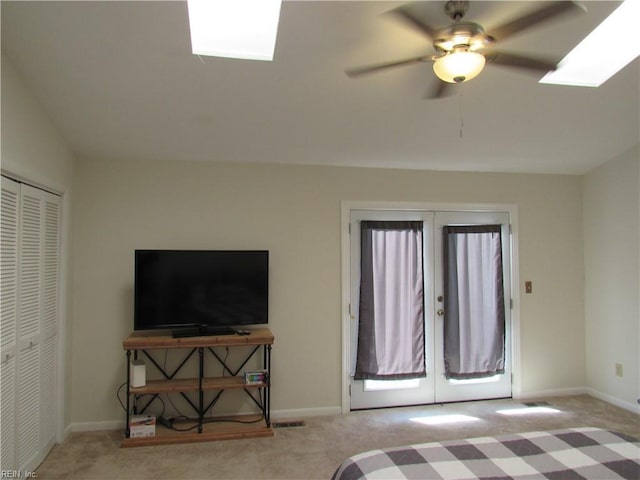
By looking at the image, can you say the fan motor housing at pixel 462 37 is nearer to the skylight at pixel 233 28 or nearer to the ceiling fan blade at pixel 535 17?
the ceiling fan blade at pixel 535 17

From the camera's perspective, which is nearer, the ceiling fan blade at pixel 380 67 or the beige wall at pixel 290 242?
the ceiling fan blade at pixel 380 67

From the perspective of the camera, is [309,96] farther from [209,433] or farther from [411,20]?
[209,433]

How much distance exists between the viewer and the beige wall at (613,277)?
3922 mm

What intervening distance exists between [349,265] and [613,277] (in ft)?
8.70

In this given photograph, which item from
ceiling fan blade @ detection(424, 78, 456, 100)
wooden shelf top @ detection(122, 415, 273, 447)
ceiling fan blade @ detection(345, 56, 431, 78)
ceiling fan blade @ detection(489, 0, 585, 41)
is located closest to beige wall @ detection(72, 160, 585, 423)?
wooden shelf top @ detection(122, 415, 273, 447)

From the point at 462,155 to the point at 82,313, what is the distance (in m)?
3.63

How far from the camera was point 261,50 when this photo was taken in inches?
100

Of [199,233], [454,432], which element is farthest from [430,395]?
[199,233]

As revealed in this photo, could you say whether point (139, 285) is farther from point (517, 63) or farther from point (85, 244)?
point (517, 63)

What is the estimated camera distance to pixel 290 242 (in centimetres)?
389

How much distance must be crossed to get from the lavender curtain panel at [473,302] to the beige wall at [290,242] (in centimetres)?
31

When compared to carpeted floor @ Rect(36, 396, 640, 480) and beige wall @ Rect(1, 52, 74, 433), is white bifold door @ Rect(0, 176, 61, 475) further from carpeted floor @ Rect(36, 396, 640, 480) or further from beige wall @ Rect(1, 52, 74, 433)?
carpeted floor @ Rect(36, 396, 640, 480)

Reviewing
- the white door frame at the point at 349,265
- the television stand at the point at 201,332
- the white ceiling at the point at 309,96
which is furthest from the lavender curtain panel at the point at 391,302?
the television stand at the point at 201,332

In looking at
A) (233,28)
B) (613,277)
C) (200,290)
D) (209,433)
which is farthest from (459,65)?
(613,277)
